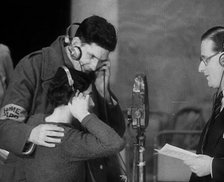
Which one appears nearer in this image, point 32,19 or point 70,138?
point 70,138

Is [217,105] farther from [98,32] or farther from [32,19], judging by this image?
[32,19]

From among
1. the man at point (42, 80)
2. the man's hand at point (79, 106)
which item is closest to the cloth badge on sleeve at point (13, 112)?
the man at point (42, 80)

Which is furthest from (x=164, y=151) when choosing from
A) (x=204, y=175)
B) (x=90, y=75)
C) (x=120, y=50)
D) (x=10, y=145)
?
(x=120, y=50)

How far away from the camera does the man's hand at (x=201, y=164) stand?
6.49 ft

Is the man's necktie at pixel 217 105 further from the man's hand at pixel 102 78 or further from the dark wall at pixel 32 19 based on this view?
the dark wall at pixel 32 19

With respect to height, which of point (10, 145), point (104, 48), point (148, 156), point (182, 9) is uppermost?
point (182, 9)

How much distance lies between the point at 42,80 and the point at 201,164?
768 millimetres

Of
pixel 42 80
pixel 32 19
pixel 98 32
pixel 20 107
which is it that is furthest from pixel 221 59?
pixel 32 19

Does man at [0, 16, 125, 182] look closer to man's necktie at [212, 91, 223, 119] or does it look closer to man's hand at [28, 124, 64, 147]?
man's hand at [28, 124, 64, 147]

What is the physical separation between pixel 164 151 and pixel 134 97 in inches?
11.0

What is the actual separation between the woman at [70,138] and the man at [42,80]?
8cm

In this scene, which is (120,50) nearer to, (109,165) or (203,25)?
(203,25)

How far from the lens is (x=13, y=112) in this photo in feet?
6.76

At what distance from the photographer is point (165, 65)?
3.73m
